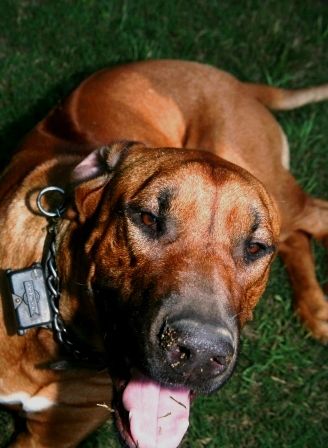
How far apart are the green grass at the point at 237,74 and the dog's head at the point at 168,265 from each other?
1.28 meters

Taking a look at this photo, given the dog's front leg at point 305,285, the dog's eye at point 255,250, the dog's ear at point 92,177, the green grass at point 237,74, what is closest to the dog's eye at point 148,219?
the dog's ear at point 92,177

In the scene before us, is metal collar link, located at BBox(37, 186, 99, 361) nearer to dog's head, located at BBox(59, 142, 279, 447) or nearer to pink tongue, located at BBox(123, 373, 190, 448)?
dog's head, located at BBox(59, 142, 279, 447)

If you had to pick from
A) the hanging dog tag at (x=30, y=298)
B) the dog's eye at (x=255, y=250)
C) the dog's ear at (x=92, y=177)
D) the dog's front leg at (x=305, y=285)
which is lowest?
the dog's front leg at (x=305, y=285)

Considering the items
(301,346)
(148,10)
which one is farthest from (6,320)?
(148,10)

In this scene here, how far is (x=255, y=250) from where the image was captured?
300 cm

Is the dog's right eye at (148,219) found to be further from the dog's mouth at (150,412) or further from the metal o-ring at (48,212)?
the dog's mouth at (150,412)

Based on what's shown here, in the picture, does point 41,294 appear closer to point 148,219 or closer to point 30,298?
point 30,298

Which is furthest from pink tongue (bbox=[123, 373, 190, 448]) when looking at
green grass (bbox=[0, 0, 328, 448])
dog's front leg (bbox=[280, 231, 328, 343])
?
dog's front leg (bbox=[280, 231, 328, 343])

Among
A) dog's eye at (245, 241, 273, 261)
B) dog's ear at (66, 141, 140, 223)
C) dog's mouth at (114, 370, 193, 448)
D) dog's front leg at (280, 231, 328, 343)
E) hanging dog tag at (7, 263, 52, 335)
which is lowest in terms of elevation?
dog's front leg at (280, 231, 328, 343)

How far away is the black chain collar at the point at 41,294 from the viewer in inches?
121

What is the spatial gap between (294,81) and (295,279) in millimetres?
1794

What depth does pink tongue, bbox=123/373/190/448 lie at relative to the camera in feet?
9.39

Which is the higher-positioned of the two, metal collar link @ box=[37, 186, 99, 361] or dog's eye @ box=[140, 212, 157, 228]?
dog's eye @ box=[140, 212, 157, 228]

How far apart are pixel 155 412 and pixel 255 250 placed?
2.42ft
